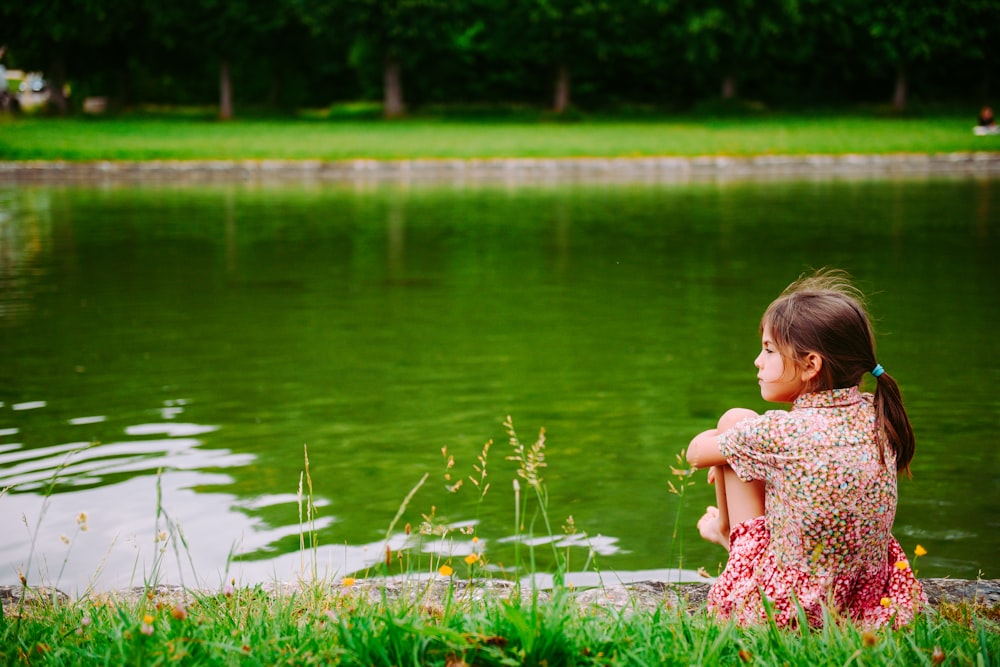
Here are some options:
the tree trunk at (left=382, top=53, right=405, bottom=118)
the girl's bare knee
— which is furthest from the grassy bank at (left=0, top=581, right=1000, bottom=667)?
the tree trunk at (left=382, top=53, right=405, bottom=118)

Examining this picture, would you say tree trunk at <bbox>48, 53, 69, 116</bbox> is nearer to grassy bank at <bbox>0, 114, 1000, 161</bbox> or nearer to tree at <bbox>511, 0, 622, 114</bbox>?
grassy bank at <bbox>0, 114, 1000, 161</bbox>

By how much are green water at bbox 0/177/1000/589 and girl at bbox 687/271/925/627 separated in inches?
40.2

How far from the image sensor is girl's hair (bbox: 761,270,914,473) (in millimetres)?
3303

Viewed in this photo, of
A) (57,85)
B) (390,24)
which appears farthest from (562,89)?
(57,85)

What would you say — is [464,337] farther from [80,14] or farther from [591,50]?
[80,14]

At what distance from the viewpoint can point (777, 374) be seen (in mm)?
3402

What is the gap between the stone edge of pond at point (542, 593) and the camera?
3.94 metres

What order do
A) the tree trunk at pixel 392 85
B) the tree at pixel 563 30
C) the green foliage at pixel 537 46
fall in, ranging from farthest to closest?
the tree trunk at pixel 392 85 < the green foliage at pixel 537 46 < the tree at pixel 563 30

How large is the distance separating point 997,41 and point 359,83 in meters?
29.9

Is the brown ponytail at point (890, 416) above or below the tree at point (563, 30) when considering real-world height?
below

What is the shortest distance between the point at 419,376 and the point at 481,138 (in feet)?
84.2

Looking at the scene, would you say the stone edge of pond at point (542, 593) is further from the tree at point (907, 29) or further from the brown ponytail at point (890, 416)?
the tree at point (907, 29)

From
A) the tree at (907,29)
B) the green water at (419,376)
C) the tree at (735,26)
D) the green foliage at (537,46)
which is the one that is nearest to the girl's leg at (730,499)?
the green water at (419,376)

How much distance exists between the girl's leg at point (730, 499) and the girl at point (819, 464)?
0.7 inches
